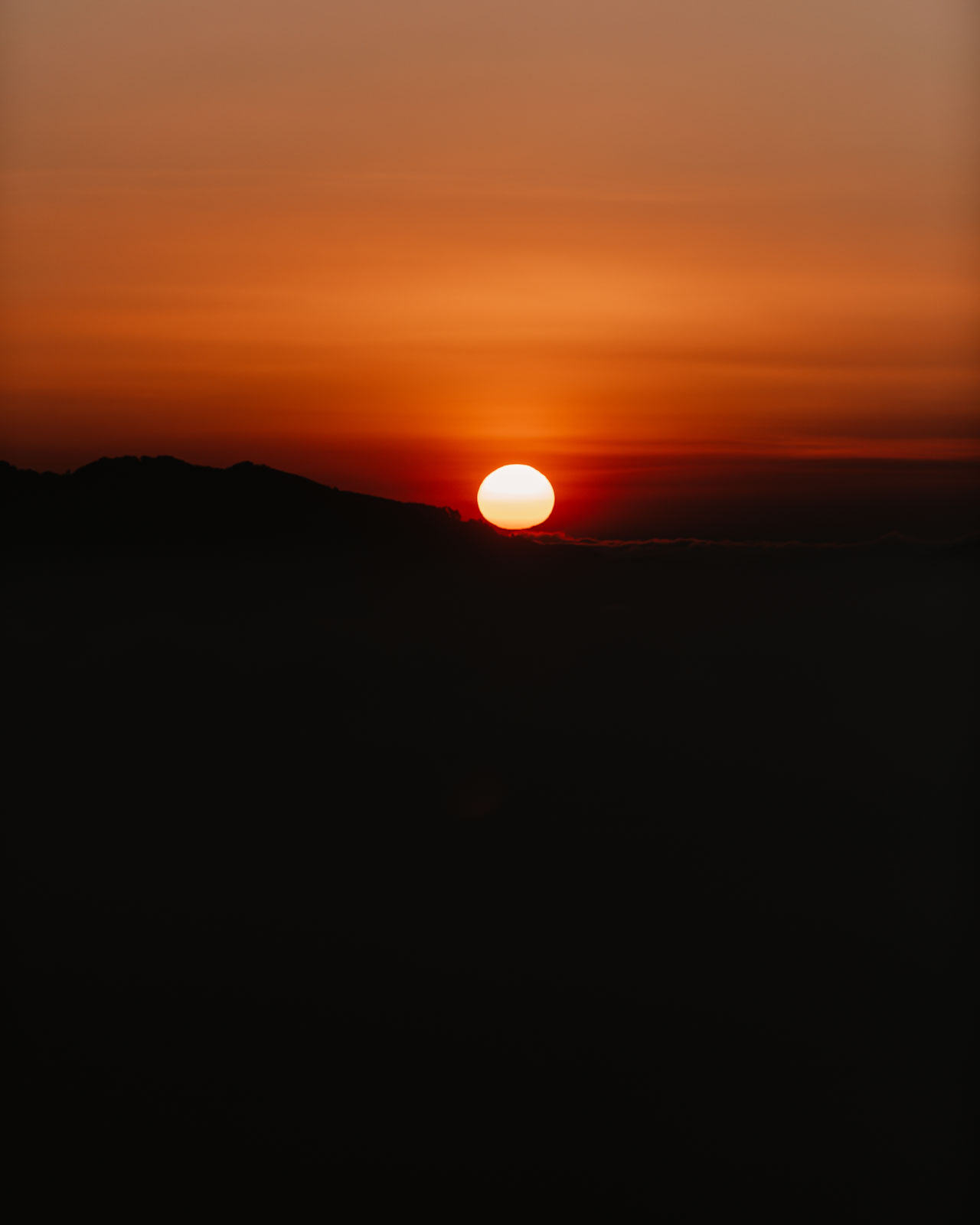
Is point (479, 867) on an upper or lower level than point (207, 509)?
lower

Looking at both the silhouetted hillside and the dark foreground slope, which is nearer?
the dark foreground slope

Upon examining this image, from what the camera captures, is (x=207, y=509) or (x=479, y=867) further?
(x=207, y=509)

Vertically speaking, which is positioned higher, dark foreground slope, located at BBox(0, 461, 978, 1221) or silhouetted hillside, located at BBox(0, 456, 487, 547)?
silhouetted hillside, located at BBox(0, 456, 487, 547)

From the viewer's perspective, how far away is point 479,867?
48781 millimetres

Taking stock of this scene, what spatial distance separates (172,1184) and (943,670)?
58.0 ft

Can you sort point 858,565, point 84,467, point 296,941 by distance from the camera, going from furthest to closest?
point 84,467
point 858,565
point 296,941

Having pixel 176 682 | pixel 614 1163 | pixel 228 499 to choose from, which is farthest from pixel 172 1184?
pixel 228 499

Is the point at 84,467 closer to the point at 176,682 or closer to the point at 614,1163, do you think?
the point at 176,682

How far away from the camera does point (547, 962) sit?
39125 mm

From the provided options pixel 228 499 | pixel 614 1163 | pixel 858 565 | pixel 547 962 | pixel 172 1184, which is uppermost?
pixel 228 499

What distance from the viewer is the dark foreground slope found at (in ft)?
71.8

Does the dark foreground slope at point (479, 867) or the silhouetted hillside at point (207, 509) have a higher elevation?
the silhouetted hillside at point (207, 509)

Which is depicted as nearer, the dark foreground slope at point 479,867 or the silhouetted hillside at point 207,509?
the dark foreground slope at point 479,867

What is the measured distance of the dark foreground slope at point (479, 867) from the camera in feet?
71.8
